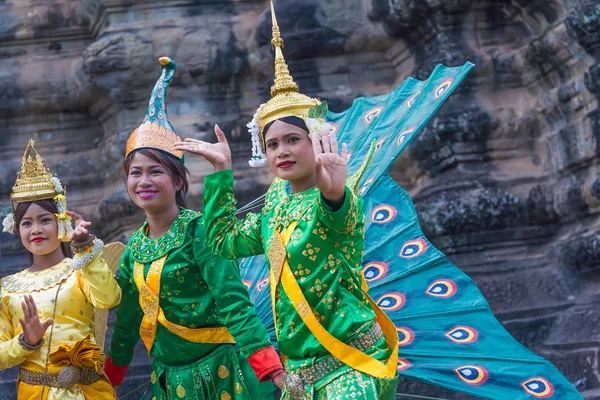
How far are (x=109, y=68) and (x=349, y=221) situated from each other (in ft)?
12.8

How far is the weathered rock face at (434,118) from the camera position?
575cm

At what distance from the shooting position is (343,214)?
3.21 meters

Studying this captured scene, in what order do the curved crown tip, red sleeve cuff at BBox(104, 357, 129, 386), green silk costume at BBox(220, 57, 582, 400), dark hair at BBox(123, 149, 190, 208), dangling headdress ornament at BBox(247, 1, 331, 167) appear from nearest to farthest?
dangling headdress ornament at BBox(247, 1, 331, 167)
green silk costume at BBox(220, 57, 582, 400)
dark hair at BBox(123, 149, 190, 208)
the curved crown tip
red sleeve cuff at BBox(104, 357, 129, 386)

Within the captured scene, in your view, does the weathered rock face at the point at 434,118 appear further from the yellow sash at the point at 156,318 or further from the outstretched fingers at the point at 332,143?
the outstretched fingers at the point at 332,143

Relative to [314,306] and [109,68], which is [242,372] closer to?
[314,306]

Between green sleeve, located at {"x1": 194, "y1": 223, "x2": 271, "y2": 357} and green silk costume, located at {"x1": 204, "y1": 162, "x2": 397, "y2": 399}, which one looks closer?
green silk costume, located at {"x1": 204, "y1": 162, "x2": 397, "y2": 399}

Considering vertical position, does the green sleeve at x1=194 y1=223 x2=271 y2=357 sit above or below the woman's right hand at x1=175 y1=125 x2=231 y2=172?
below

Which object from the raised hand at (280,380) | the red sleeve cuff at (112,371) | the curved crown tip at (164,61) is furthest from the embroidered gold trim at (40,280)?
the raised hand at (280,380)

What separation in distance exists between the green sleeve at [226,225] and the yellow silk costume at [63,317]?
574 millimetres

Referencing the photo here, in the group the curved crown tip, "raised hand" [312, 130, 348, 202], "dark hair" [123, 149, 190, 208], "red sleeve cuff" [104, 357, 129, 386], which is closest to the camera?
"raised hand" [312, 130, 348, 202]

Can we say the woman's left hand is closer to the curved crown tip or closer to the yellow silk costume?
the yellow silk costume

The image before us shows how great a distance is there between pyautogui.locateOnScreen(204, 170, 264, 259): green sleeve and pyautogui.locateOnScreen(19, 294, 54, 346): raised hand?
0.76 m

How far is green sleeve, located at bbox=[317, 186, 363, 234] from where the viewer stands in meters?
3.20

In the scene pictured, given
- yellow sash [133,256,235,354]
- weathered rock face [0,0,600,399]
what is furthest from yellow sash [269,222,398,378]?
weathered rock face [0,0,600,399]
